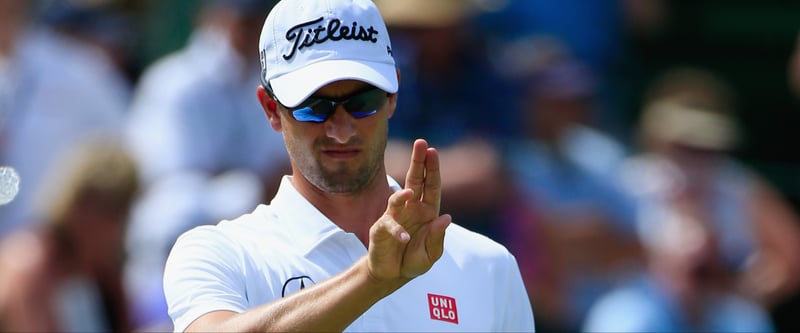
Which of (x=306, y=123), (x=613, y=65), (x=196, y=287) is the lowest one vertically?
(x=196, y=287)

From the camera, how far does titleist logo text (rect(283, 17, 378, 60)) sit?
10.9ft

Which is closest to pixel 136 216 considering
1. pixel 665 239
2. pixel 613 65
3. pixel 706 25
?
pixel 665 239

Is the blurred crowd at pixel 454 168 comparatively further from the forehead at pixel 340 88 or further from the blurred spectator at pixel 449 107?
the forehead at pixel 340 88

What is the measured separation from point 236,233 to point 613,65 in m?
5.39

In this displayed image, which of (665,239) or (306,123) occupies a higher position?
(306,123)

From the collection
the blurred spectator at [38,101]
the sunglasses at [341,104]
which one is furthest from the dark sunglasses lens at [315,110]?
the blurred spectator at [38,101]

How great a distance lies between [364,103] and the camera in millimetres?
3295

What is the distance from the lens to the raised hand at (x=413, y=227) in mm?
2781

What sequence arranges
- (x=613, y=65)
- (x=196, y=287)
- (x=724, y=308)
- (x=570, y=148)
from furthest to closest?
(x=613, y=65) → (x=570, y=148) → (x=724, y=308) → (x=196, y=287)

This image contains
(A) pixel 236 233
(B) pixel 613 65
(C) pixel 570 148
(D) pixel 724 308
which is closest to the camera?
(A) pixel 236 233

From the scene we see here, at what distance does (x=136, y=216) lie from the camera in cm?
664

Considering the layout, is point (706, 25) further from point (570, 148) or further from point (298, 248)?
point (298, 248)

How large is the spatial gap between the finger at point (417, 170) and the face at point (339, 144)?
1.45ft

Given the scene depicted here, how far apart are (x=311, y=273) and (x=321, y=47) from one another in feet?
1.71
